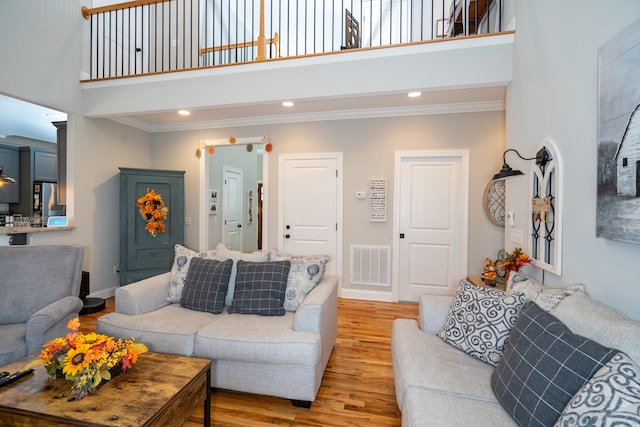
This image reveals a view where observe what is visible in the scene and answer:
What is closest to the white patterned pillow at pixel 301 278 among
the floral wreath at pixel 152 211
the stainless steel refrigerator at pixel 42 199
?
the floral wreath at pixel 152 211

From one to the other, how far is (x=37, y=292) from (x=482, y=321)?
3051mm

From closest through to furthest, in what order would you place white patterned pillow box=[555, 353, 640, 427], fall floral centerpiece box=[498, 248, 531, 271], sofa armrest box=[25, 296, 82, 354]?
white patterned pillow box=[555, 353, 640, 427]
sofa armrest box=[25, 296, 82, 354]
fall floral centerpiece box=[498, 248, 531, 271]

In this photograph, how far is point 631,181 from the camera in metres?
1.30

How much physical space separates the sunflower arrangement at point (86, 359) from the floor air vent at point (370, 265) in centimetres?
301

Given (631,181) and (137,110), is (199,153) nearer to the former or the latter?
(137,110)

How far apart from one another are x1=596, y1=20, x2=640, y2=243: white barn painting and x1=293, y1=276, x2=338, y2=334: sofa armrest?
159cm

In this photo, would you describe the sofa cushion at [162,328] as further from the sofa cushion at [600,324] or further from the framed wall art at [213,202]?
the framed wall art at [213,202]

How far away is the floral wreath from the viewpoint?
4.20 m

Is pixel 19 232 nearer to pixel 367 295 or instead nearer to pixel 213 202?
pixel 213 202

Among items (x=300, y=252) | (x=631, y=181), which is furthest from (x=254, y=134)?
(x=631, y=181)

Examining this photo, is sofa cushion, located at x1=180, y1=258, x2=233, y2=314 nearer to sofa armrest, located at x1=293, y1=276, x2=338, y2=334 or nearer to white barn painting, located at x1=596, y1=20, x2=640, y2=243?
sofa armrest, located at x1=293, y1=276, x2=338, y2=334

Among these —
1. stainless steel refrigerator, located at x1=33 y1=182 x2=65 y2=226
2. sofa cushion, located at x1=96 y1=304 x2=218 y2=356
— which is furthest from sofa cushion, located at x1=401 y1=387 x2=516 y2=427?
stainless steel refrigerator, located at x1=33 y1=182 x2=65 y2=226

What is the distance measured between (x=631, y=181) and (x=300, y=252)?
11.6ft

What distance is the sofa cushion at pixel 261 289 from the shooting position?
2.26 metres
